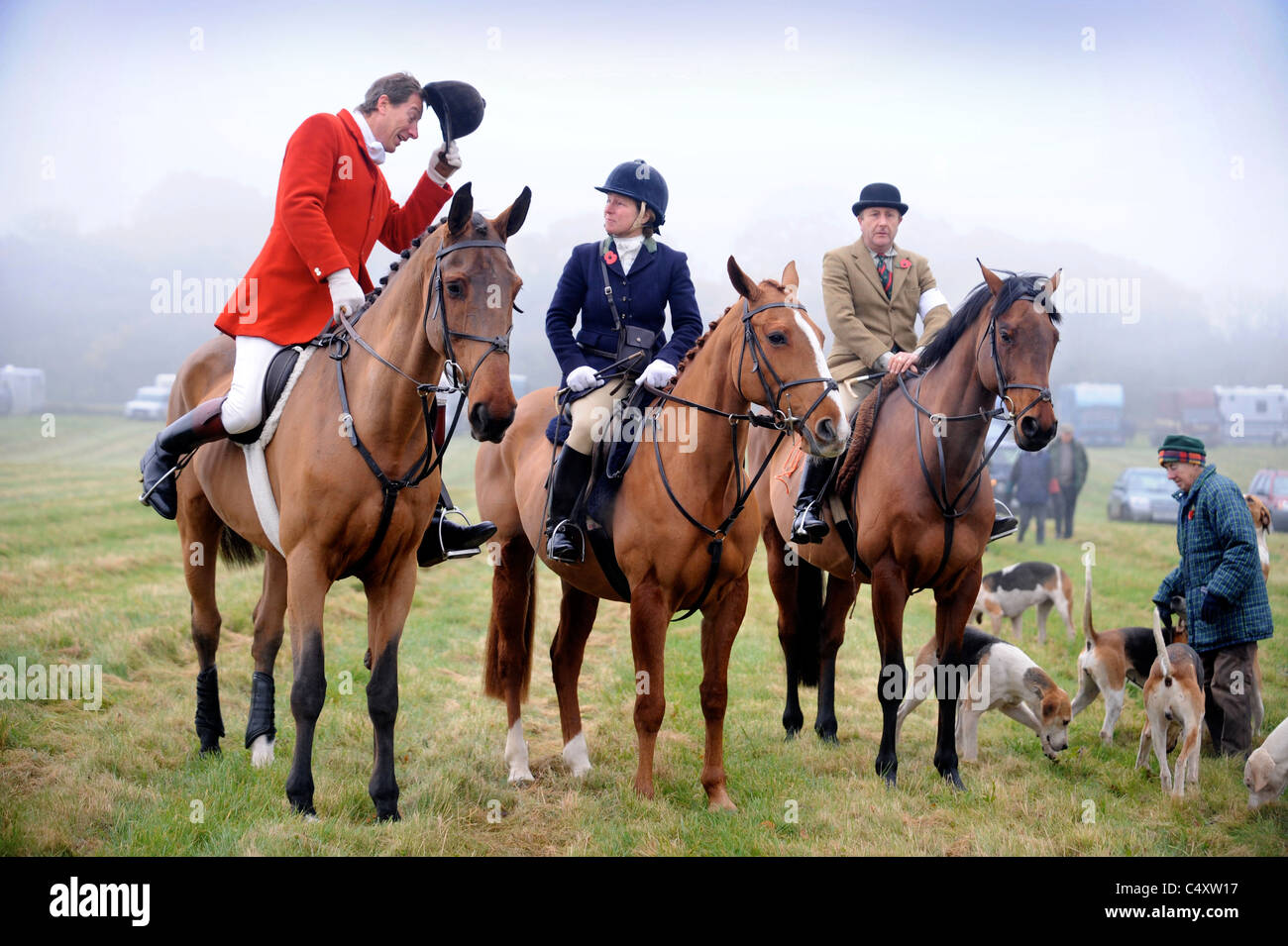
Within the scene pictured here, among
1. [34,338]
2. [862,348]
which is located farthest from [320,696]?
[34,338]

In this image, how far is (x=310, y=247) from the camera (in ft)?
17.2

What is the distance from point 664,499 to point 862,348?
8.39ft

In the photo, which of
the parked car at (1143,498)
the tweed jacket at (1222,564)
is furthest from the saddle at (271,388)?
the parked car at (1143,498)

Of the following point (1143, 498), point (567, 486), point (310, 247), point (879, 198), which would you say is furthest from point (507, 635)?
point (1143, 498)

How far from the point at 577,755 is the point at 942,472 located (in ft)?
10.00

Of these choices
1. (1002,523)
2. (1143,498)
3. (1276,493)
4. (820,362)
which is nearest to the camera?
(820,362)

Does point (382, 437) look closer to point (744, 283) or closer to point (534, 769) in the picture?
point (744, 283)

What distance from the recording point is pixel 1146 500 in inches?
958

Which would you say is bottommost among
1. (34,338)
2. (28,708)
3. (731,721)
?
(731,721)

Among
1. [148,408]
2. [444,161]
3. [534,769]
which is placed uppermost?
[444,161]

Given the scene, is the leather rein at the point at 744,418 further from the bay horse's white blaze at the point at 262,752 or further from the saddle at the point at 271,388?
the bay horse's white blaze at the point at 262,752

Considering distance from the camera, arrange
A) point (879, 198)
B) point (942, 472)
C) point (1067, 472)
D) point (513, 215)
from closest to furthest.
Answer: point (513, 215) < point (942, 472) < point (879, 198) < point (1067, 472)

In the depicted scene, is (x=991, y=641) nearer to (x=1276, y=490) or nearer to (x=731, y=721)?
(x=731, y=721)

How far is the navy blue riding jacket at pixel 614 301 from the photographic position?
6297mm
